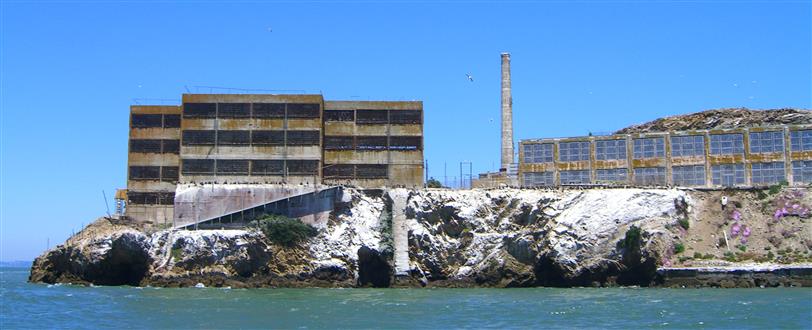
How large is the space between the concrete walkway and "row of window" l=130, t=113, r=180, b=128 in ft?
88.1

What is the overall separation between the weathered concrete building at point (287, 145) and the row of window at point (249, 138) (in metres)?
0.10

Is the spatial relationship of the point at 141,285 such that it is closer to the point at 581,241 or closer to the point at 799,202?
the point at 581,241

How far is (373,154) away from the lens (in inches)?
3868

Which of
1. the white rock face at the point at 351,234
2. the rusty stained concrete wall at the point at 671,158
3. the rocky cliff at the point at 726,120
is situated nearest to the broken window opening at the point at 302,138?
the white rock face at the point at 351,234

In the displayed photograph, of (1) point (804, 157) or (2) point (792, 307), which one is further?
(1) point (804, 157)

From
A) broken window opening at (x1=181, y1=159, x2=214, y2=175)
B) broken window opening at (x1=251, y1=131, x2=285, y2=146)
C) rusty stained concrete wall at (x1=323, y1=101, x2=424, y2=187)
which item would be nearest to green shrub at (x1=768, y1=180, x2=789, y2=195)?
rusty stained concrete wall at (x1=323, y1=101, x2=424, y2=187)

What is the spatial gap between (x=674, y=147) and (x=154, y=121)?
5371 centimetres

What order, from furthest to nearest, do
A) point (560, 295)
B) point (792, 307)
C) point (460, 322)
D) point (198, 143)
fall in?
point (198, 143) → point (560, 295) → point (792, 307) → point (460, 322)

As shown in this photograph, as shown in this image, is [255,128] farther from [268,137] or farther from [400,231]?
[400,231]

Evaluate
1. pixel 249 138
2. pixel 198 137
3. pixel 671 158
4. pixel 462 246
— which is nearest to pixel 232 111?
pixel 249 138

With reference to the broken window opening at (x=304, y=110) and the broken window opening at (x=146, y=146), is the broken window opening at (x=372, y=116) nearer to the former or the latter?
the broken window opening at (x=304, y=110)

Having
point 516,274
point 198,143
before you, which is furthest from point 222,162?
point 516,274

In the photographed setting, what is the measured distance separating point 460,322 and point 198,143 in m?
53.6

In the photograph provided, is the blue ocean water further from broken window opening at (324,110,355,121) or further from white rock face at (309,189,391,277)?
broken window opening at (324,110,355,121)
